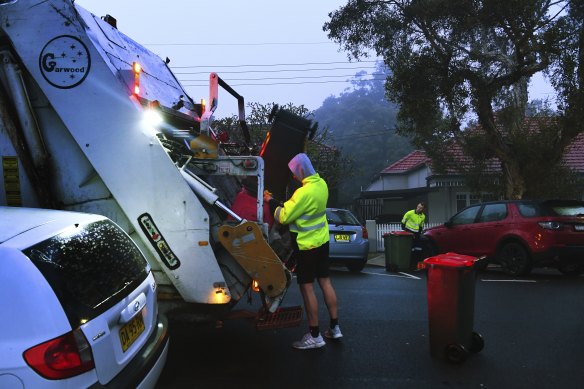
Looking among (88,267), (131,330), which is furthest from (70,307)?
(131,330)

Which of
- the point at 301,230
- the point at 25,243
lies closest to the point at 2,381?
the point at 25,243

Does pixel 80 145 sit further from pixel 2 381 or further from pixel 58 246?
pixel 2 381

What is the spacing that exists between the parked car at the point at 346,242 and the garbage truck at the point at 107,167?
6.92 meters

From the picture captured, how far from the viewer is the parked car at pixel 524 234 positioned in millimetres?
9461

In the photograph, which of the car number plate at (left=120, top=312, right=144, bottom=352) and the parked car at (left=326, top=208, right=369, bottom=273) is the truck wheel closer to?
the parked car at (left=326, top=208, right=369, bottom=273)

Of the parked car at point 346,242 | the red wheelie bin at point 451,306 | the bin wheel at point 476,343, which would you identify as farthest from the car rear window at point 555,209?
the red wheelie bin at point 451,306

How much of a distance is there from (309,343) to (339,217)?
22.4 feet

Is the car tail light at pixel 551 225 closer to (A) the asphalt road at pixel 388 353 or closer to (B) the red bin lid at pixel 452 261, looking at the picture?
(A) the asphalt road at pixel 388 353

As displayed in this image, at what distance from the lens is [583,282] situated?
922cm

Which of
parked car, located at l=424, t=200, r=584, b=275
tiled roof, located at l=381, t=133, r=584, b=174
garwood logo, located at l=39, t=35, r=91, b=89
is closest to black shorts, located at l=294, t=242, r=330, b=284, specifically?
garwood logo, located at l=39, t=35, r=91, b=89

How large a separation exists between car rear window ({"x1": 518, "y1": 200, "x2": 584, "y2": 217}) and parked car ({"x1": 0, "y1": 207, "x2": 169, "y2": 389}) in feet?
28.7

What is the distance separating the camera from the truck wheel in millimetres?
9914

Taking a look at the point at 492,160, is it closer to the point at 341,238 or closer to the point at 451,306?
the point at 341,238

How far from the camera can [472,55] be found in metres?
12.9
